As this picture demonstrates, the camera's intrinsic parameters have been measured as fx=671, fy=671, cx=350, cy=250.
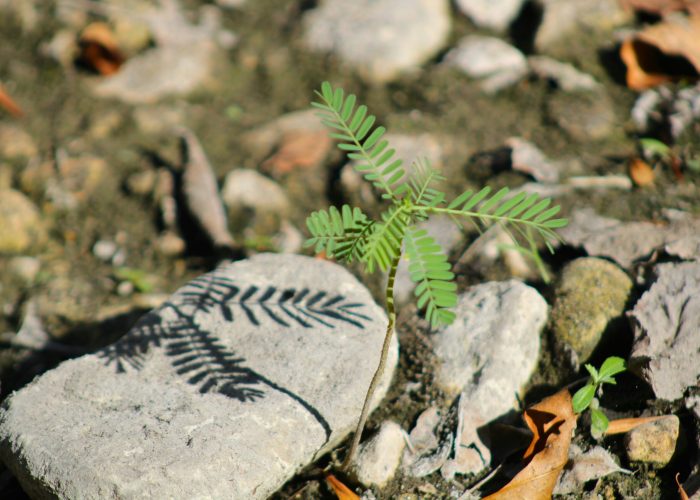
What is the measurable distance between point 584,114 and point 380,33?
1259mm

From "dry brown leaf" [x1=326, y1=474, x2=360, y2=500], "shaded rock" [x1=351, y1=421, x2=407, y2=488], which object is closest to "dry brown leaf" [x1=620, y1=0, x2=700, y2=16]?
"shaded rock" [x1=351, y1=421, x2=407, y2=488]

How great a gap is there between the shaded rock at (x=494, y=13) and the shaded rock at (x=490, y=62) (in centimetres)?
16

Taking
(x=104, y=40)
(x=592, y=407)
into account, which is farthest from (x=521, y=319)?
(x=104, y=40)

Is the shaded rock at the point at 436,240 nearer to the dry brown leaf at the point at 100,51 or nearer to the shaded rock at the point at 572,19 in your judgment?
the shaded rock at the point at 572,19

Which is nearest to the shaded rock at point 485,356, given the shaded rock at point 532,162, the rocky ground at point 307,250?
the rocky ground at point 307,250

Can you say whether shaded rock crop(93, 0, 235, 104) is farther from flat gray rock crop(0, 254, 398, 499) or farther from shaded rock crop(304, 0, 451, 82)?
flat gray rock crop(0, 254, 398, 499)

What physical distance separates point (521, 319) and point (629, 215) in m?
0.89

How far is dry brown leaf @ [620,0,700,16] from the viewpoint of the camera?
370 centimetres

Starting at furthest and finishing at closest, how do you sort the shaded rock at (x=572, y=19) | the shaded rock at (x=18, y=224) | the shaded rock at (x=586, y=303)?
the shaded rock at (x=572, y=19) < the shaded rock at (x=18, y=224) < the shaded rock at (x=586, y=303)

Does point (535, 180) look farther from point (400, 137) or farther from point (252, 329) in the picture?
point (252, 329)

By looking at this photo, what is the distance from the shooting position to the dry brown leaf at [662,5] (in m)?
3.70

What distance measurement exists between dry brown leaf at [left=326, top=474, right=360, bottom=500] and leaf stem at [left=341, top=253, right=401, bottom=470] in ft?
0.21

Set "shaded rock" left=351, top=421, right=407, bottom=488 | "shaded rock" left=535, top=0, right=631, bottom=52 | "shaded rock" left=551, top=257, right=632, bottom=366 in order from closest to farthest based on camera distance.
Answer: "shaded rock" left=351, top=421, right=407, bottom=488 < "shaded rock" left=551, top=257, right=632, bottom=366 < "shaded rock" left=535, top=0, right=631, bottom=52

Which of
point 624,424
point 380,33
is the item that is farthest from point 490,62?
point 624,424
